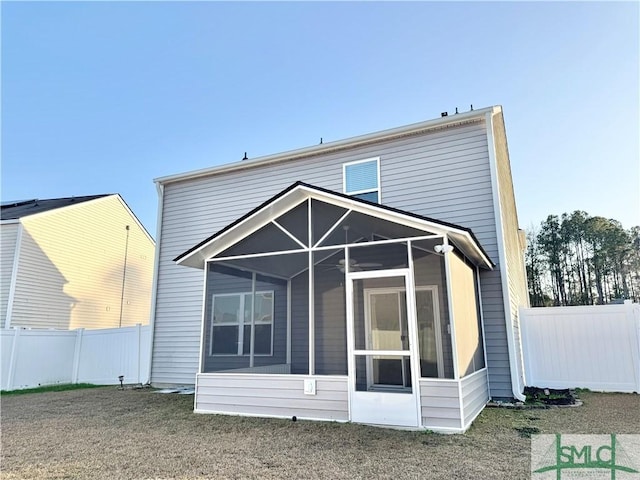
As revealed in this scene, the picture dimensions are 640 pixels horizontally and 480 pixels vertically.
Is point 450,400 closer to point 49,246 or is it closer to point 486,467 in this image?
point 486,467

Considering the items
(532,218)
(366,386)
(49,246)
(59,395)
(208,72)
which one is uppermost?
(208,72)

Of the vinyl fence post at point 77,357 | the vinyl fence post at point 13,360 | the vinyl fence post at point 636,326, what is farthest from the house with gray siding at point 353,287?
the vinyl fence post at point 13,360

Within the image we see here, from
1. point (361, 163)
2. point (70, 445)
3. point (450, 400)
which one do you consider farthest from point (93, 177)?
point (450, 400)

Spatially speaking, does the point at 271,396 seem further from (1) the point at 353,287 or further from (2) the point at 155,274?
(2) the point at 155,274

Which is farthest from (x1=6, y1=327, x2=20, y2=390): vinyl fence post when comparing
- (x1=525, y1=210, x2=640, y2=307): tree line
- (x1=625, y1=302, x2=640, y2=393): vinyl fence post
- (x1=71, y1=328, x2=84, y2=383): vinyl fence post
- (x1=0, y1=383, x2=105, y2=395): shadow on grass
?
(x1=525, y1=210, x2=640, y2=307): tree line

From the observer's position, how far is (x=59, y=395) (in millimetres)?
9102

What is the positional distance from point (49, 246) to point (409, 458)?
14.0 m

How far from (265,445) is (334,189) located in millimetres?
5755

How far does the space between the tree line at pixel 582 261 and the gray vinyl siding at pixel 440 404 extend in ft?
68.8

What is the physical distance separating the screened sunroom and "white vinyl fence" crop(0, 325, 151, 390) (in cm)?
478

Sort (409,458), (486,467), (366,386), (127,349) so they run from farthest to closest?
(127,349), (366,386), (409,458), (486,467)

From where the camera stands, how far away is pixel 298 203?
641cm

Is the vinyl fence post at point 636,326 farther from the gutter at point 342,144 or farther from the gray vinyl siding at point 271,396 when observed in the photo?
the gray vinyl siding at point 271,396

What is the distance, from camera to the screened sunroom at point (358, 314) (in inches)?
201
